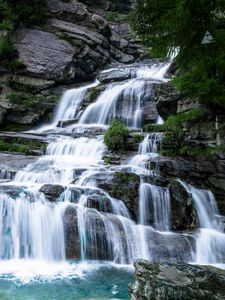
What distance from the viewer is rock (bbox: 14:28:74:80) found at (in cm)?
2502

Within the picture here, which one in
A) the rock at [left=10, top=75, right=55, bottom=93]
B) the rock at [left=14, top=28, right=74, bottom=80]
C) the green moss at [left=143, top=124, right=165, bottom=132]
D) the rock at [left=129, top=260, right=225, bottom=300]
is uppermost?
the rock at [left=14, top=28, right=74, bottom=80]

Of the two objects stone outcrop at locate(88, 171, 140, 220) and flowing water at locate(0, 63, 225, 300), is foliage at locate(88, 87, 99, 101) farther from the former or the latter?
stone outcrop at locate(88, 171, 140, 220)

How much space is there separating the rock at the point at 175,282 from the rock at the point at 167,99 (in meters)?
11.8

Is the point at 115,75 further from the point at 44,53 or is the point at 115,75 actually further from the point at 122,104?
the point at 44,53

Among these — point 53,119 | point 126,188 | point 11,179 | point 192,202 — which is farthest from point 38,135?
point 192,202

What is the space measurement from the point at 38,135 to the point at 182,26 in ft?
36.7

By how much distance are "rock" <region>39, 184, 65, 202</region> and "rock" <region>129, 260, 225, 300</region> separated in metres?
5.99

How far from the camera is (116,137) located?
15586mm

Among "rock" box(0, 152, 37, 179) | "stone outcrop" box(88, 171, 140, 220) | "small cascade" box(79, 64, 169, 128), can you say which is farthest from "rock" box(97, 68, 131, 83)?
"stone outcrop" box(88, 171, 140, 220)

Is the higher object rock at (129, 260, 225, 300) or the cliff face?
the cliff face

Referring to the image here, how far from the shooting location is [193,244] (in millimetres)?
10789

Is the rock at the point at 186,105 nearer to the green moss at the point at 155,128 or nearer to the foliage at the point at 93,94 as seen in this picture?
the green moss at the point at 155,128

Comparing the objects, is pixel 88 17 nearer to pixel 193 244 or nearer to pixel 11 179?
pixel 11 179

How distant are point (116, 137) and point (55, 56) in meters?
12.5
